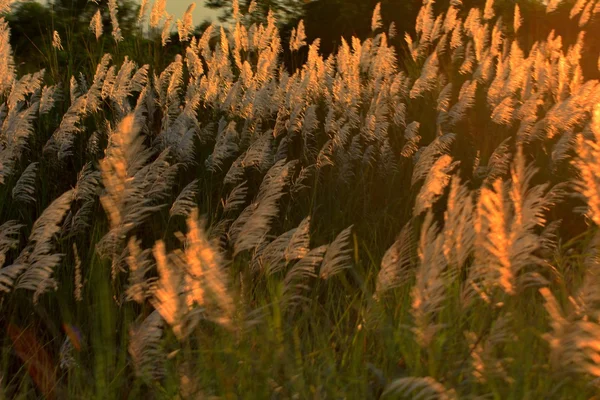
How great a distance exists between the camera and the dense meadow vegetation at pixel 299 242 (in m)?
2.00

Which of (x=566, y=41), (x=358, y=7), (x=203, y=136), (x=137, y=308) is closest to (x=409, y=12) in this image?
(x=358, y=7)

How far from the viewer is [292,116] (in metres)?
4.96

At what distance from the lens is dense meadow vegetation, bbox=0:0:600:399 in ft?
6.57

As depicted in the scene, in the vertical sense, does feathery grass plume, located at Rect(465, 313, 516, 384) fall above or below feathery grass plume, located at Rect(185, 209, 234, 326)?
below

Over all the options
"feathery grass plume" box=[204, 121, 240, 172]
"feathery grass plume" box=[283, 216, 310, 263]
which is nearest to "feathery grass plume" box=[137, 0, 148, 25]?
"feathery grass plume" box=[204, 121, 240, 172]

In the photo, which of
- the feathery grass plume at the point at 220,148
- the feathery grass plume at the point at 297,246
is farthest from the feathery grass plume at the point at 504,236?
the feathery grass plume at the point at 220,148

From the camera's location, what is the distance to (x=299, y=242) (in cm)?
291

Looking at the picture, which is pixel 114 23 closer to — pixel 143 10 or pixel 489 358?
pixel 143 10

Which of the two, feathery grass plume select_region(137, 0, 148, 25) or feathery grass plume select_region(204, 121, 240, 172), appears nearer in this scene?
feathery grass plume select_region(204, 121, 240, 172)

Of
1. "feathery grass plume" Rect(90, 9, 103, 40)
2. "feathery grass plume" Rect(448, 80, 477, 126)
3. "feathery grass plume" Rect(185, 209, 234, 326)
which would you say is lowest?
"feathery grass plume" Rect(185, 209, 234, 326)

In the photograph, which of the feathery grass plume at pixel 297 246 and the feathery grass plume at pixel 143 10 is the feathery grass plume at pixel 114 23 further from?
the feathery grass plume at pixel 297 246

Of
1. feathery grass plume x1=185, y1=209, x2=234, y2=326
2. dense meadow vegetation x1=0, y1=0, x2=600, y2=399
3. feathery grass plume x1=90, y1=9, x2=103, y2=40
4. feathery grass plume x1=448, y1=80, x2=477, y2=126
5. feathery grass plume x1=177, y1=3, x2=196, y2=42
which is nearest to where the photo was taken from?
feathery grass plume x1=185, y1=209, x2=234, y2=326

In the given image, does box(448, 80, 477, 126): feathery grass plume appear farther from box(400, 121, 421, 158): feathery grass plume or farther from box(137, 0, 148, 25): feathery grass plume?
box(137, 0, 148, 25): feathery grass plume

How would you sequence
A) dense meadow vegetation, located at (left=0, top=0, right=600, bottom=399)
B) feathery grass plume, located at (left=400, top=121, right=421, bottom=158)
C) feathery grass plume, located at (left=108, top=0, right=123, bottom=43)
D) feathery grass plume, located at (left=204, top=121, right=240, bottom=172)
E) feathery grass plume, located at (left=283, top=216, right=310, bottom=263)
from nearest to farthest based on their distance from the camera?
dense meadow vegetation, located at (left=0, top=0, right=600, bottom=399)
feathery grass plume, located at (left=283, top=216, right=310, bottom=263)
feathery grass plume, located at (left=204, top=121, right=240, bottom=172)
feathery grass plume, located at (left=400, top=121, right=421, bottom=158)
feathery grass plume, located at (left=108, top=0, right=123, bottom=43)
